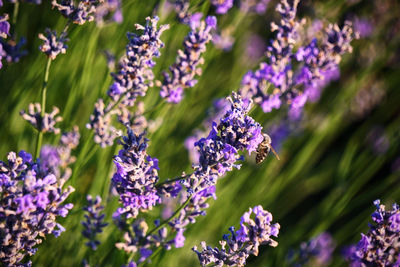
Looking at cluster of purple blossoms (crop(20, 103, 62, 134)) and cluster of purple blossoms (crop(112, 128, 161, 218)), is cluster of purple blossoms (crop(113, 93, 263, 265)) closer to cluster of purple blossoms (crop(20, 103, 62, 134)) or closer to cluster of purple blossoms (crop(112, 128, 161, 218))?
cluster of purple blossoms (crop(112, 128, 161, 218))

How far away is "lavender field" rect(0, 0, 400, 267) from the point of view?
3.92ft

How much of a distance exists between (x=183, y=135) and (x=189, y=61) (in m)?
1.08

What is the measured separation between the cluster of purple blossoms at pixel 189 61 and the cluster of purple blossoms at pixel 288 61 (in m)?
0.30

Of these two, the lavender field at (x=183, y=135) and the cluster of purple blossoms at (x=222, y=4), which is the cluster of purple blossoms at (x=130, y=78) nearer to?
the lavender field at (x=183, y=135)

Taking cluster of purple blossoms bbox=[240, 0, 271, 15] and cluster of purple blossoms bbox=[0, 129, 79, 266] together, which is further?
cluster of purple blossoms bbox=[240, 0, 271, 15]

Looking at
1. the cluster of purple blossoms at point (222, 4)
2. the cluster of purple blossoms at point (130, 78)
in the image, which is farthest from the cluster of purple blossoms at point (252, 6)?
the cluster of purple blossoms at point (130, 78)

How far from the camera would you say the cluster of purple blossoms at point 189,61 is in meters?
1.52

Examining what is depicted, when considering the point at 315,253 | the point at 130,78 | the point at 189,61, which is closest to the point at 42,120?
the point at 130,78

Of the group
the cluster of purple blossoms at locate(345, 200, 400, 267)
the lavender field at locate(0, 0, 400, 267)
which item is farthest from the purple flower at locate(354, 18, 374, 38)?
the cluster of purple blossoms at locate(345, 200, 400, 267)

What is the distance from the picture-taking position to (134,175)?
1155 millimetres

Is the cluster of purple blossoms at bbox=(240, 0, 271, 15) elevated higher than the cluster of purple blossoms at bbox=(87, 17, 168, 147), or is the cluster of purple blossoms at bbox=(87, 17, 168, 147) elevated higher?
the cluster of purple blossoms at bbox=(240, 0, 271, 15)

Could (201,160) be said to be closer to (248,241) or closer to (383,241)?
(248,241)

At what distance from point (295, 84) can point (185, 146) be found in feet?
3.40

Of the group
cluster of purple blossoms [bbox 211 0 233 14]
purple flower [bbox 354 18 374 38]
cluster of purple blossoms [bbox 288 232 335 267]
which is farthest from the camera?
purple flower [bbox 354 18 374 38]
